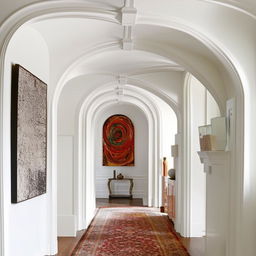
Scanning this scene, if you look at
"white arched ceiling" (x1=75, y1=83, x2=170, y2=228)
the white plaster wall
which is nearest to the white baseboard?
"white arched ceiling" (x1=75, y1=83, x2=170, y2=228)

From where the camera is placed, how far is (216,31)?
5.62 metres

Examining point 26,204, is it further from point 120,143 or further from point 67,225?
point 120,143

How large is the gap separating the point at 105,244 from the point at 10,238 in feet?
12.3

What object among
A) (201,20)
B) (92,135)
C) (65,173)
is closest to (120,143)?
(92,135)

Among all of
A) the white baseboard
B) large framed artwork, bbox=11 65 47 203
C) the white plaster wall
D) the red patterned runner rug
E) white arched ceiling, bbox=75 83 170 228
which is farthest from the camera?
the white plaster wall

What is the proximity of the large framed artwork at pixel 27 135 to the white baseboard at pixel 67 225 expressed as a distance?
9.96 feet

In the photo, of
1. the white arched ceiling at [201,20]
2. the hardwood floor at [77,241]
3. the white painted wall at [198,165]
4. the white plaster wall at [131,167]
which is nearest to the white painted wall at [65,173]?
the hardwood floor at [77,241]

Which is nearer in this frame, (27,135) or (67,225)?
(27,135)

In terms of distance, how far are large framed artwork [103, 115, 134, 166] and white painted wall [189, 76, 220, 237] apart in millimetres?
8293

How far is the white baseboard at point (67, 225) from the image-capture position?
31.0 ft

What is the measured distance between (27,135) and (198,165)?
4734 mm

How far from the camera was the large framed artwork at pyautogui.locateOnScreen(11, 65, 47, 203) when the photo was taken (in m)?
5.10

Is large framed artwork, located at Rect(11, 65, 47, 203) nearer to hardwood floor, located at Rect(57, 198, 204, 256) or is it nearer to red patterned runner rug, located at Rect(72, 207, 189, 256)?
hardwood floor, located at Rect(57, 198, 204, 256)

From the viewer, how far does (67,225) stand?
9508 mm
